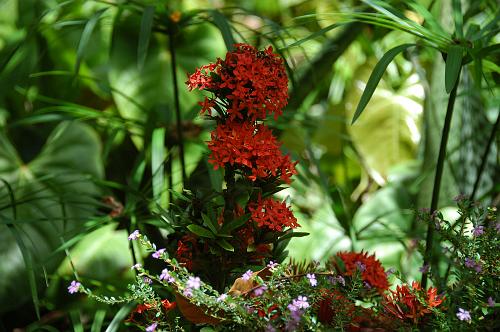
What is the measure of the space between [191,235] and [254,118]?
138mm

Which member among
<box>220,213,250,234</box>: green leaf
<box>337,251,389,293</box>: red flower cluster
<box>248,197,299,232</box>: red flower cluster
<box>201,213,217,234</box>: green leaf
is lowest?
<box>201,213,217,234</box>: green leaf

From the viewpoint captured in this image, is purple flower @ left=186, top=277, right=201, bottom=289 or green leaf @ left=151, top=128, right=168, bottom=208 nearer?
purple flower @ left=186, top=277, right=201, bottom=289

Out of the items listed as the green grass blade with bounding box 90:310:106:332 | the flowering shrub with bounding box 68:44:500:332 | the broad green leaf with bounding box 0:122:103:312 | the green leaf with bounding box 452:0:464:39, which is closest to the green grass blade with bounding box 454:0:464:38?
the green leaf with bounding box 452:0:464:39

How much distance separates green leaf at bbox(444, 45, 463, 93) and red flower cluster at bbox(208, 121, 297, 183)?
0.18 m

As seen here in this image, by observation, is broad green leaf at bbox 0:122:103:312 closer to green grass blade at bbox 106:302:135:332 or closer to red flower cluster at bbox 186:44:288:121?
green grass blade at bbox 106:302:135:332

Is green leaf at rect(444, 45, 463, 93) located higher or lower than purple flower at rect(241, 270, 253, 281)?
higher

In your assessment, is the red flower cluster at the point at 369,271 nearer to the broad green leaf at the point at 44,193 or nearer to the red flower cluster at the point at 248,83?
the red flower cluster at the point at 248,83

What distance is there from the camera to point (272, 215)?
61 cm

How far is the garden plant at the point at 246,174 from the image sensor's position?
2.04ft

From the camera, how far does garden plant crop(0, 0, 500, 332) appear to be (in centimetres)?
62

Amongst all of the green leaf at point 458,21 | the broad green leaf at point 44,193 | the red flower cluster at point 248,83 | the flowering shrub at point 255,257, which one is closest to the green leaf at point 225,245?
the flowering shrub at point 255,257

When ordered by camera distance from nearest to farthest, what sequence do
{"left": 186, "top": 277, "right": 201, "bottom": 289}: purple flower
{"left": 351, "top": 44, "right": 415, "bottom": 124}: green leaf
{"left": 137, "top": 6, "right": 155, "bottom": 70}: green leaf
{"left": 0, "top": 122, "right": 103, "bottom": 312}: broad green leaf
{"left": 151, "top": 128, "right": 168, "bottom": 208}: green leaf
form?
1. {"left": 186, "top": 277, "right": 201, "bottom": 289}: purple flower
2. {"left": 351, "top": 44, "right": 415, "bottom": 124}: green leaf
3. {"left": 137, "top": 6, "right": 155, "bottom": 70}: green leaf
4. {"left": 151, "top": 128, "right": 168, "bottom": 208}: green leaf
5. {"left": 0, "top": 122, "right": 103, "bottom": 312}: broad green leaf

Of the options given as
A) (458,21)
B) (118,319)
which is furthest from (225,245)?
(458,21)

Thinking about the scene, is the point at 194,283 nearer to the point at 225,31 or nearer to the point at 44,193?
the point at 225,31
